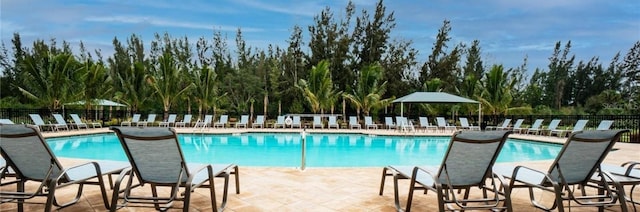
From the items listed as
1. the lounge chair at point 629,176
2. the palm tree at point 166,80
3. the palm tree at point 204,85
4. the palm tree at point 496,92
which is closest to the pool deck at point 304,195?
the lounge chair at point 629,176

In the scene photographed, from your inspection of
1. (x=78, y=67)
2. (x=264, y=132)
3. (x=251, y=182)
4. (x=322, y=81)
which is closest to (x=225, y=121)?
(x=264, y=132)

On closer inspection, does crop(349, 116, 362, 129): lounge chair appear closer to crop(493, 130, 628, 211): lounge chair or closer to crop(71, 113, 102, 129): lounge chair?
crop(71, 113, 102, 129): lounge chair

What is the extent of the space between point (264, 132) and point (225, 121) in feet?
8.25

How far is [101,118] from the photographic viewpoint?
18.8m

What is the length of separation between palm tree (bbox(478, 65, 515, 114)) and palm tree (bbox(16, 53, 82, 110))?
Result: 1776 cm

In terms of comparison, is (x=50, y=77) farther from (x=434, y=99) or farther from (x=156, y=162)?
(x=156, y=162)

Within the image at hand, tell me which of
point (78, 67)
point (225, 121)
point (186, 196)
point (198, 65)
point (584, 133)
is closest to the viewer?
point (186, 196)

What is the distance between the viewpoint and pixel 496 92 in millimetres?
17734

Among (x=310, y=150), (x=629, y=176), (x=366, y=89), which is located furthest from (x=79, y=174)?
(x=366, y=89)

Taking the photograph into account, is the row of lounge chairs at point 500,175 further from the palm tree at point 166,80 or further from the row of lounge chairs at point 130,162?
the palm tree at point 166,80

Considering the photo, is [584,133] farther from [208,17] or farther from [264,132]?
[208,17]

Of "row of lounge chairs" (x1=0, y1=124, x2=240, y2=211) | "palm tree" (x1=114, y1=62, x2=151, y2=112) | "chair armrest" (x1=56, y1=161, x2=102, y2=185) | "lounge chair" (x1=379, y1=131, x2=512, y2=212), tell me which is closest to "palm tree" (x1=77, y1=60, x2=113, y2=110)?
"palm tree" (x1=114, y1=62, x2=151, y2=112)

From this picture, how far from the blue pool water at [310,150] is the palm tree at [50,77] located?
8.58ft

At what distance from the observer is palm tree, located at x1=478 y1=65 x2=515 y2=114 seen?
58.1 feet
